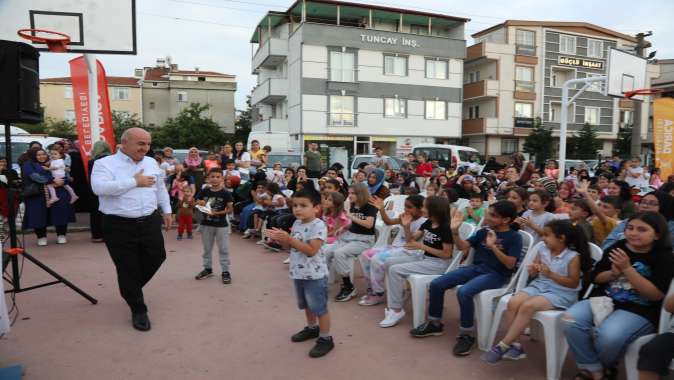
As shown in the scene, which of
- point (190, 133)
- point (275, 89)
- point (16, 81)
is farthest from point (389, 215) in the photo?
point (190, 133)

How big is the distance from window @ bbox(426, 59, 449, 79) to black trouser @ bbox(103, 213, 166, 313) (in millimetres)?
26587

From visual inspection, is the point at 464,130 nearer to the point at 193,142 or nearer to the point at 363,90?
the point at 363,90

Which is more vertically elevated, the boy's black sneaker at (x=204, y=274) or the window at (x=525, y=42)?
the window at (x=525, y=42)

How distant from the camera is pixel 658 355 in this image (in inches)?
108

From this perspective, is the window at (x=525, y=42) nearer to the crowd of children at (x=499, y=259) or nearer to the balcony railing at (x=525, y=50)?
the balcony railing at (x=525, y=50)

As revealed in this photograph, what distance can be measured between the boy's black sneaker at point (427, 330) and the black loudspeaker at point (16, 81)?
3.99 meters

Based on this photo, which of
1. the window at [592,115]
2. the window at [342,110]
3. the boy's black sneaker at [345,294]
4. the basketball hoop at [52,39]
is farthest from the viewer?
the window at [592,115]

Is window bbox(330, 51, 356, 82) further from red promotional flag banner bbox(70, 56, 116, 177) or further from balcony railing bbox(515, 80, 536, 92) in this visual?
red promotional flag banner bbox(70, 56, 116, 177)

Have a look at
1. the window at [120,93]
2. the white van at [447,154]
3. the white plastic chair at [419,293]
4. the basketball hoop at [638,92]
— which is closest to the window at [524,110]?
the white van at [447,154]

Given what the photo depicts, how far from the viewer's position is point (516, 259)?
3934 mm

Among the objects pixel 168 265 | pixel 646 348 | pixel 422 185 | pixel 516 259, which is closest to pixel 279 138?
pixel 422 185

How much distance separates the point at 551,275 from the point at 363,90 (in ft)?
81.4

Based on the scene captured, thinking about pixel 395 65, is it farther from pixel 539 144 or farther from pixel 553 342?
pixel 553 342

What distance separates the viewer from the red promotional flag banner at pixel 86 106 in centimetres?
832
